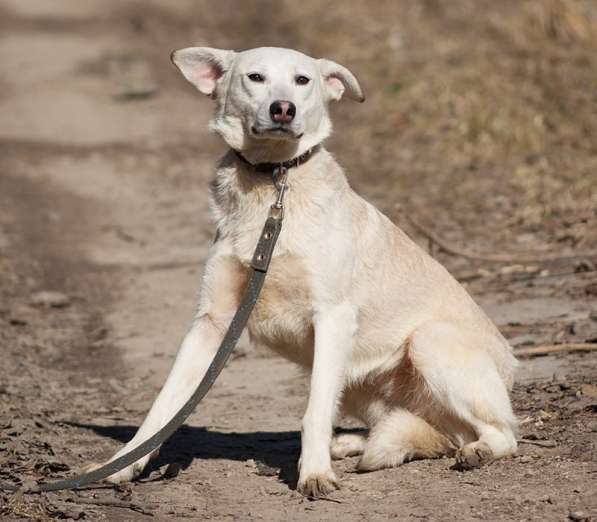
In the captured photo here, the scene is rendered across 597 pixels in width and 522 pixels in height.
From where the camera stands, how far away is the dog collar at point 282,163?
4.89m

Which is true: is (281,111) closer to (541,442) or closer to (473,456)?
(473,456)

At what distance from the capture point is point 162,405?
4754 mm

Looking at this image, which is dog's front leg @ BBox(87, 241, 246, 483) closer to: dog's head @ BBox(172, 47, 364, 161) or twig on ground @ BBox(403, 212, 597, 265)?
dog's head @ BBox(172, 47, 364, 161)

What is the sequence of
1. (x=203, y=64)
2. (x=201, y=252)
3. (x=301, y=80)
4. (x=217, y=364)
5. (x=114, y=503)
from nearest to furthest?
(x=114, y=503), (x=217, y=364), (x=301, y=80), (x=203, y=64), (x=201, y=252)

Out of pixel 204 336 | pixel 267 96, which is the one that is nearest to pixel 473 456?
pixel 204 336

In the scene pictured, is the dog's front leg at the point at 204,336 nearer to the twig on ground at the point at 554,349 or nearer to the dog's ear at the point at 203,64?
the dog's ear at the point at 203,64

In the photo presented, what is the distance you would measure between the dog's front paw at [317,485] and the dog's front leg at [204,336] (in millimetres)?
686

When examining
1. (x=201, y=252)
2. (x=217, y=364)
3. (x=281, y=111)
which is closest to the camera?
(x=217, y=364)

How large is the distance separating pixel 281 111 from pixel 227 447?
1666 millimetres

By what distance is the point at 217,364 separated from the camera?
450cm

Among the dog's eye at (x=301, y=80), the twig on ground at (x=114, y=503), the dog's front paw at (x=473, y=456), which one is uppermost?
the dog's eye at (x=301, y=80)

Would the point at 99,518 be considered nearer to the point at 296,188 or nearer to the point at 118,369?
the point at 296,188

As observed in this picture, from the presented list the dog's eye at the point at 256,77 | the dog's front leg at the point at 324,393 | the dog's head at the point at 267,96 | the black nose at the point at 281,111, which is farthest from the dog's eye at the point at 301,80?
the dog's front leg at the point at 324,393

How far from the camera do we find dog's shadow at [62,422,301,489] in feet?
16.3
